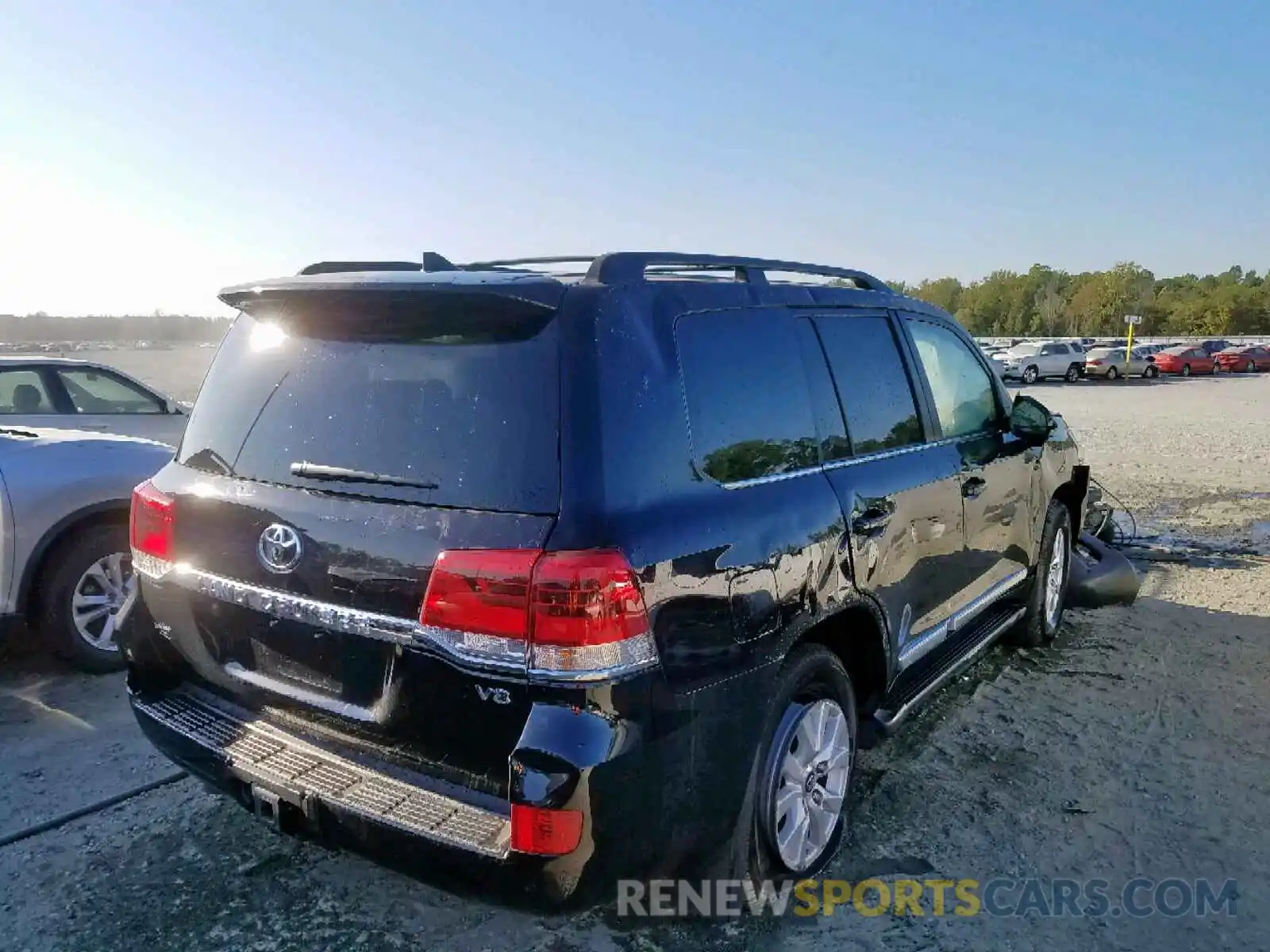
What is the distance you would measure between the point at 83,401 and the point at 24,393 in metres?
0.41

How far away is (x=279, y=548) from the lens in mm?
2504

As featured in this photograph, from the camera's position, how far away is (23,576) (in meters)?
4.49

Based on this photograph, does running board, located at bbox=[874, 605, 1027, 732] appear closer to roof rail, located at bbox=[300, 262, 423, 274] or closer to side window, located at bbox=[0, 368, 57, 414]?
roof rail, located at bbox=[300, 262, 423, 274]

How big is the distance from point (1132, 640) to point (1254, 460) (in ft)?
29.0

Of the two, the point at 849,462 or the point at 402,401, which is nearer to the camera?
the point at 402,401

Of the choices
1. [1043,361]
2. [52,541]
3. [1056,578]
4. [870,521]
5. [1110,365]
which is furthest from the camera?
[1110,365]

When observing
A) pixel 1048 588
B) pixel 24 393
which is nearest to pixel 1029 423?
pixel 1048 588

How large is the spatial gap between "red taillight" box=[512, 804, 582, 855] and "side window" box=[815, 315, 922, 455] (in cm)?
166

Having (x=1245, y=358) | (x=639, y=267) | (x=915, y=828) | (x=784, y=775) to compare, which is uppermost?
(x=639, y=267)

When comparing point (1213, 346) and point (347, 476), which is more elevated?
point (347, 476)

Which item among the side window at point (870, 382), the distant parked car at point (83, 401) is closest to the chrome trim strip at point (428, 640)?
the side window at point (870, 382)

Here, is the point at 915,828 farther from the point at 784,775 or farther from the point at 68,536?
the point at 68,536

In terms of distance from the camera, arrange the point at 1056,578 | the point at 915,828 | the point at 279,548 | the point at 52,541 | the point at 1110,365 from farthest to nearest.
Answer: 1. the point at 1110,365
2. the point at 1056,578
3. the point at 52,541
4. the point at 915,828
5. the point at 279,548

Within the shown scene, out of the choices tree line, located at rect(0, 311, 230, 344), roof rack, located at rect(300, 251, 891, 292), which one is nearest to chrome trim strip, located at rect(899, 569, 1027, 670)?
roof rack, located at rect(300, 251, 891, 292)
